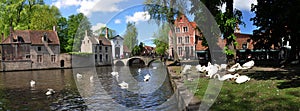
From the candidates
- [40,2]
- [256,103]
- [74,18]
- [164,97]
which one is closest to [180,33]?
[74,18]

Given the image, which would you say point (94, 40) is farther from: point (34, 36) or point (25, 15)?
point (25, 15)

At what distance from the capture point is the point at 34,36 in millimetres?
57812

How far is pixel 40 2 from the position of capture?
6378 cm

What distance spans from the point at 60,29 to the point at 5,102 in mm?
57275

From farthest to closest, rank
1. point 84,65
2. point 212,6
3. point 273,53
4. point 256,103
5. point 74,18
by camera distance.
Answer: point 74,18
point 84,65
point 273,53
point 212,6
point 256,103

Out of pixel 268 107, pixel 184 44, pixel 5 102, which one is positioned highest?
pixel 184 44

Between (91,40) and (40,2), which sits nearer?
(40,2)

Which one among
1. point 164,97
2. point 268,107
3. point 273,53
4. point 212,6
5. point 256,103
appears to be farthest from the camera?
point 273,53

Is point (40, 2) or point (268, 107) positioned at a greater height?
point (40, 2)

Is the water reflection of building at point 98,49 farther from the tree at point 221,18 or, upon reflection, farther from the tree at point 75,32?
the tree at point 221,18

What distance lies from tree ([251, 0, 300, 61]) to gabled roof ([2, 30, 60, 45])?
46333 millimetres

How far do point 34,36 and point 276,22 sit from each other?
1950 inches

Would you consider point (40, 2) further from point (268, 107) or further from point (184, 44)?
point (268, 107)

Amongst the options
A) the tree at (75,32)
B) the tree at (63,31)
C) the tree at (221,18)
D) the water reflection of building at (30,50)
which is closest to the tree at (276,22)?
the tree at (221,18)
